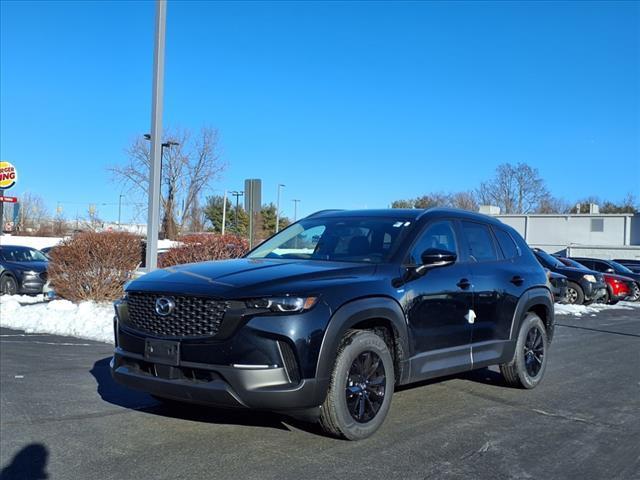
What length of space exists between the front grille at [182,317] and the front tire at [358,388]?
93cm

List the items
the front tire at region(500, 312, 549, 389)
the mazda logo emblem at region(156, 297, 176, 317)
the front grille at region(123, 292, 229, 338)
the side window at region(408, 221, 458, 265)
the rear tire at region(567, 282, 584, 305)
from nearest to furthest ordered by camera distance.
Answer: the front grille at region(123, 292, 229, 338)
the mazda logo emblem at region(156, 297, 176, 317)
the side window at region(408, 221, 458, 265)
the front tire at region(500, 312, 549, 389)
the rear tire at region(567, 282, 584, 305)

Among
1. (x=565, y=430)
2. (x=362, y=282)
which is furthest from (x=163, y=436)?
(x=565, y=430)

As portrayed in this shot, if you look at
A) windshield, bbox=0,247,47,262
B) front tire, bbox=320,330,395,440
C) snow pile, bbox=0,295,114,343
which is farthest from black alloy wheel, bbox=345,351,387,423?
windshield, bbox=0,247,47,262

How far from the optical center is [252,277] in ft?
14.9

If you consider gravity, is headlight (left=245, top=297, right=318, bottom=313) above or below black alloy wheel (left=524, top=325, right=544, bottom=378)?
above

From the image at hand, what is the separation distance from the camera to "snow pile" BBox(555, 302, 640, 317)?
16531mm

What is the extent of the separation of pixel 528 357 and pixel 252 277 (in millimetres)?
3701

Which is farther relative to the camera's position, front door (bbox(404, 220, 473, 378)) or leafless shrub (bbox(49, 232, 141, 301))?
leafless shrub (bbox(49, 232, 141, 301))

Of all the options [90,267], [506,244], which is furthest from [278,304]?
[90,267]

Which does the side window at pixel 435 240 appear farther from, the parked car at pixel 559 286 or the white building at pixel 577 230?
the white building at pixel 577 230

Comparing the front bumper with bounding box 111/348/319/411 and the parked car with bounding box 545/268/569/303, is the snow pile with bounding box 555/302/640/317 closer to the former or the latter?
the parked car with bounding box 545/268/569/303

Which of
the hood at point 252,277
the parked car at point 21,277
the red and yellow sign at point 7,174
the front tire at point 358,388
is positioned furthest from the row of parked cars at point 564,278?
the hood at point 252,277

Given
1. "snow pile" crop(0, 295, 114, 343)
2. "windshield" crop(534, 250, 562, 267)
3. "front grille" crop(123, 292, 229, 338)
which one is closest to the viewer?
"front grille" crop(123, 292, 229, 338)

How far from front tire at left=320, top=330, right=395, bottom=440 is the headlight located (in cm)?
52
